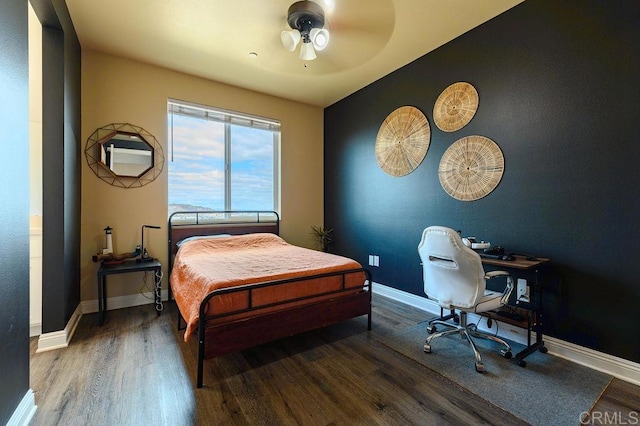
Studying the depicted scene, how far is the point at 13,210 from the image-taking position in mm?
1427

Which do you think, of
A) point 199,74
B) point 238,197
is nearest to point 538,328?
point 238,197

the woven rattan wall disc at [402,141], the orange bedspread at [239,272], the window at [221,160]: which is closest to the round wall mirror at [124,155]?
the window at [221,160]

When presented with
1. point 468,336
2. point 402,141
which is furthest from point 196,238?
point 468,336

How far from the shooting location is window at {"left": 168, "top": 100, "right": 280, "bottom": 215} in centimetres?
368

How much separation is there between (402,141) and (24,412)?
3837 mm

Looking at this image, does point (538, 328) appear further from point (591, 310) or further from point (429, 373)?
point (429, 373)

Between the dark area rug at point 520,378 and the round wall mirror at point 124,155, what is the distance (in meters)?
3.25

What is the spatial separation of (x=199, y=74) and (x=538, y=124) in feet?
12.5

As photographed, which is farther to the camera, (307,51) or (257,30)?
(257,30)

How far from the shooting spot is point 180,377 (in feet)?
6.36

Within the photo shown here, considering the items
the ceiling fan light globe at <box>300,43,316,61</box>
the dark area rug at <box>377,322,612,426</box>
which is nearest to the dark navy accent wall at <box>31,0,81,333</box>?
the ceiling fan light globe at <box>300,43,316,61</box>

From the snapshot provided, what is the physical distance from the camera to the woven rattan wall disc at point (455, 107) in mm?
2830

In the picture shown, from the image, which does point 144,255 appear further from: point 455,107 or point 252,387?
point 455,107

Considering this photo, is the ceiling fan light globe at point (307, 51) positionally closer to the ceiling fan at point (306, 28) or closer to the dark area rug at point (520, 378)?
the ceiling fan at point (306, 28)
